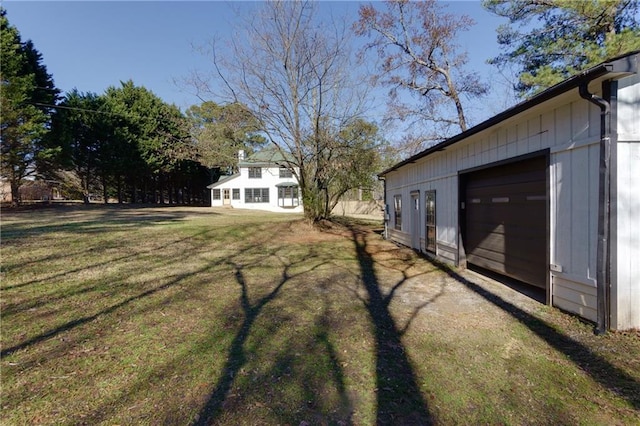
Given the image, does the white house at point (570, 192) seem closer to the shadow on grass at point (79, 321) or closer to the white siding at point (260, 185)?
the shadow on grass at point (79, 321)

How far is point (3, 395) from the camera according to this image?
8.29ft

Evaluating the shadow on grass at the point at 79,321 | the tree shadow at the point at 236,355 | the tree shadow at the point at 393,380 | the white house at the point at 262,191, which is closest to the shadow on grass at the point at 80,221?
the shadow on grass at the point at 79,321

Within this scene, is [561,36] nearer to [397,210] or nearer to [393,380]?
[397,210]

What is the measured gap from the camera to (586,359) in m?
3.19

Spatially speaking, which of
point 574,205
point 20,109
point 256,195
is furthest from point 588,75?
point 256,195

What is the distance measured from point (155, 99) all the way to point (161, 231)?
24.7m

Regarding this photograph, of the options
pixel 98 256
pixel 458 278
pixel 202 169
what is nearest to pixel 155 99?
pixel 202 169

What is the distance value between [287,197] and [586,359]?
29.4 meters

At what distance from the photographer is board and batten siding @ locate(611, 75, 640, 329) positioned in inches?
145

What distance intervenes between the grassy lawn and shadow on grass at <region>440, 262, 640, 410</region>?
0.05ft

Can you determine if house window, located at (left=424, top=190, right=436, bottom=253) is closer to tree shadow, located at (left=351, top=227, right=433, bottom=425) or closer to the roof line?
the roof line

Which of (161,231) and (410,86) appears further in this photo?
(410,86)

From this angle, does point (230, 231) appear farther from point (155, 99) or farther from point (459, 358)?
point (155, 99)

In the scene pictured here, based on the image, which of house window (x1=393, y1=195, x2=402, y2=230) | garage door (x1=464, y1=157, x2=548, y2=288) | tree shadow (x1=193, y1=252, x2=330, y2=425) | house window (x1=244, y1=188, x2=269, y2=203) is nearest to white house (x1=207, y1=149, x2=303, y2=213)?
house window (x1=244, y1=188, x2=269, y2=203)
